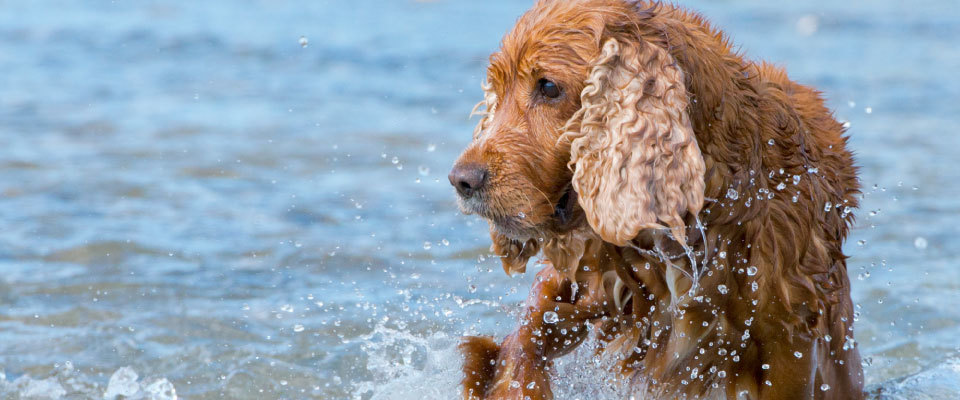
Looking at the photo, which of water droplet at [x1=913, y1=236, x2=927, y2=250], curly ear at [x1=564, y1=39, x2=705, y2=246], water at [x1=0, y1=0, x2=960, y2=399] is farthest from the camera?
water droplet at [x1=913, y1=236, x2=927, y2=250]

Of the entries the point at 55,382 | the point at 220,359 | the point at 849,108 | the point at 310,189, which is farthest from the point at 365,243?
the point at 849,108

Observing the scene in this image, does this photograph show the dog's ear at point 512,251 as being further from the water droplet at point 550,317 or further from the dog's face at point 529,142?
the dog's face at point 529,142

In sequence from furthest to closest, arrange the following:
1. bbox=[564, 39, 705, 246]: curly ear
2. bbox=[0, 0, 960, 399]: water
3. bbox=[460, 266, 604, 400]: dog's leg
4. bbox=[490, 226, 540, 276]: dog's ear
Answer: bbox=[0, 0, 960, 399]: water, bbox=[490, 226, 540, 276]: dog's ear, bbox=[460, 266, 604, 400]: dog's leg, bbox=[564, 39, 705, 246]: curly ear

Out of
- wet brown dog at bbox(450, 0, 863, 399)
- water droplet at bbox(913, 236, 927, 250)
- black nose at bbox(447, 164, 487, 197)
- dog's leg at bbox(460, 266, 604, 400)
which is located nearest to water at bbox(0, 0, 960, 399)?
water droplet at bbox(913, 236, 927, 250)

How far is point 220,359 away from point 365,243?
1936mm

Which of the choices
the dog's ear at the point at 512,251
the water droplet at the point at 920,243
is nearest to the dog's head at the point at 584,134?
the dog's ear at the point at 512,251

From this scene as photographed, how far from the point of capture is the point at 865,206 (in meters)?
8.06

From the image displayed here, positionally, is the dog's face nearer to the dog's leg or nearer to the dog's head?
the dog's head

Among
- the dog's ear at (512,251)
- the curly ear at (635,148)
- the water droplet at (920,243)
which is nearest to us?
the curly ear at (635,148)

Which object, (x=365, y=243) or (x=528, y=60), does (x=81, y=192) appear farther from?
(x=528, y=60)

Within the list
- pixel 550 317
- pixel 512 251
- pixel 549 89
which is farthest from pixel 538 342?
pixel 549 89

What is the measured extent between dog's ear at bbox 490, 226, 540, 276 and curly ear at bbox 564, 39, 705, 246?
71 centimetres

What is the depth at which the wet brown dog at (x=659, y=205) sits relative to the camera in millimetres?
3318

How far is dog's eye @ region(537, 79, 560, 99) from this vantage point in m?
3.47
